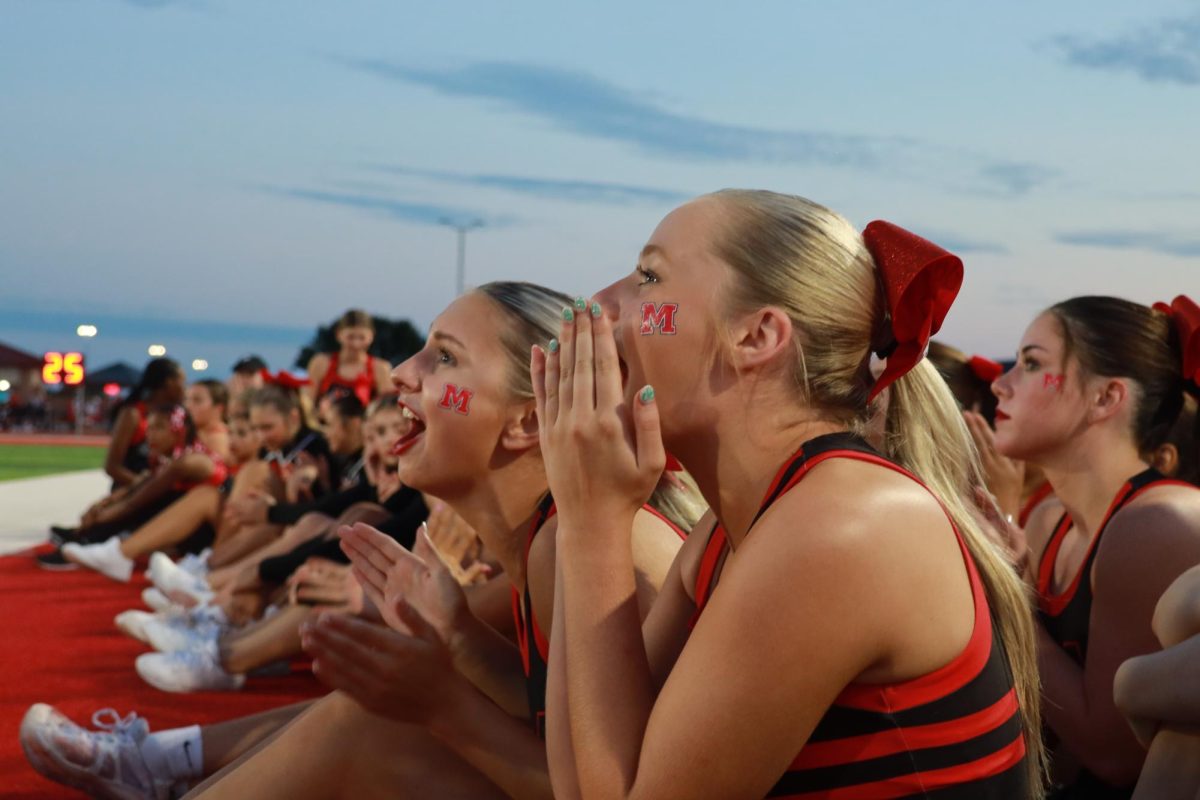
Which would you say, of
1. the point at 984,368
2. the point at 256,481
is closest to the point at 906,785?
the point at 984,368

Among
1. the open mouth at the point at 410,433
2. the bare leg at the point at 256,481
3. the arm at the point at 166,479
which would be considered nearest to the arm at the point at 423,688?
the open mouth at the point at 410,433

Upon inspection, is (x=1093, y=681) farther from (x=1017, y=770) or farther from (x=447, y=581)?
(x=447, y=581)

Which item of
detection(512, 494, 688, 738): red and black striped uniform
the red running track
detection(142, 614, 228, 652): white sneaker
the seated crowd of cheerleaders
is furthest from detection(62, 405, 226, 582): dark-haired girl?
detection(512, 494, 688, 738): red and black striped uniform

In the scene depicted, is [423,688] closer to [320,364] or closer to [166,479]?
[166,479]

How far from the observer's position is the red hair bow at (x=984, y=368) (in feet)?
16.1

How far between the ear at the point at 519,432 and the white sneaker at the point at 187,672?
11.0 ft

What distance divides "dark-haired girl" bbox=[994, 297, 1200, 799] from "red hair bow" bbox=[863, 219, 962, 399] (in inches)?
43.1

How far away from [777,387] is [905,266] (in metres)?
0.27

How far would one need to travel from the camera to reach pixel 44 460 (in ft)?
90.2

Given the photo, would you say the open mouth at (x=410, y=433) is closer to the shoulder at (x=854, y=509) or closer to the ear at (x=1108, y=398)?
the shoulder at (x=854, y=509)

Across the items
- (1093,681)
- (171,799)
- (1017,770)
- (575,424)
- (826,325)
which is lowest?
(171,799)

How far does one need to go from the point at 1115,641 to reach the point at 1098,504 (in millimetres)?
537

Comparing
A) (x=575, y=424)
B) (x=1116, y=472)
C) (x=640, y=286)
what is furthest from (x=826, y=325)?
(x=1116, y=472)

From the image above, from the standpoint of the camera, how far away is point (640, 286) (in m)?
1.97
